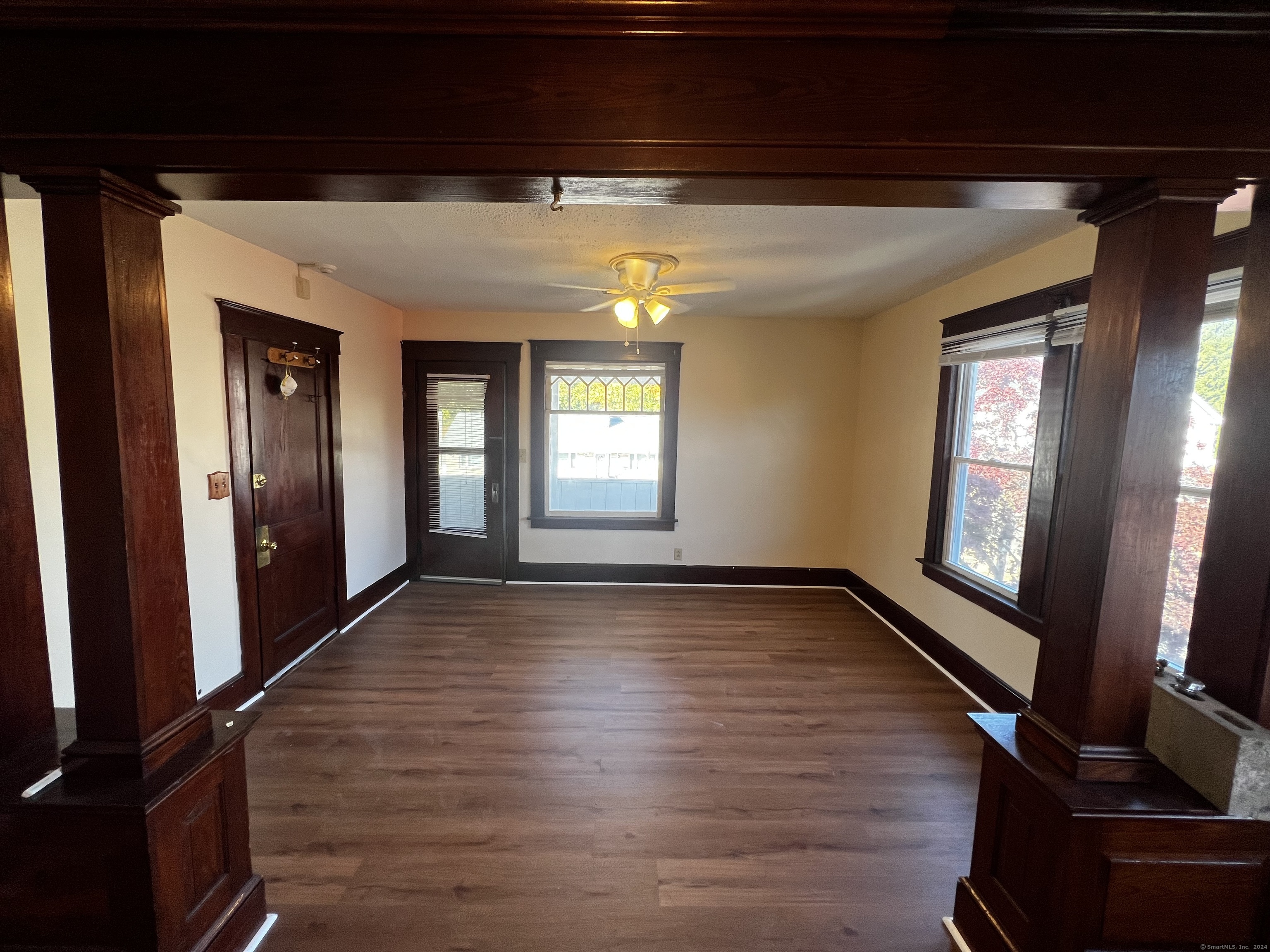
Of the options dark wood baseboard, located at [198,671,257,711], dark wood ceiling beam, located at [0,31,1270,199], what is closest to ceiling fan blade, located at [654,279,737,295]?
dark wood ceiling beam, located at [0,31,1270,199]

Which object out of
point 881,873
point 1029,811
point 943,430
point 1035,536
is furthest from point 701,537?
point 1029,811

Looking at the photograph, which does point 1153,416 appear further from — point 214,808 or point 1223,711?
point 214,808

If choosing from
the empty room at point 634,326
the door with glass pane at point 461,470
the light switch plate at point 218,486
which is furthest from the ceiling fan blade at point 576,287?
the light switch plate at point 218,486

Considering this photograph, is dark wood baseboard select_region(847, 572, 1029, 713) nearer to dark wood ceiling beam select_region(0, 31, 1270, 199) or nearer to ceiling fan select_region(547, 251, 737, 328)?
dark wood ceiling beam select_region(0, 31, 1270, 199)

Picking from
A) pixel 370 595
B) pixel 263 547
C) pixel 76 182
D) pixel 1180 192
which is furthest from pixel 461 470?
pixel 1180 192

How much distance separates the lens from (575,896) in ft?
5.36

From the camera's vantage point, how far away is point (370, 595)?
397 cm

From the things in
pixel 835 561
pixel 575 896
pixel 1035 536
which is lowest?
pixel 575 896

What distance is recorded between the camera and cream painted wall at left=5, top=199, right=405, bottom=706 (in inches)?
71.0

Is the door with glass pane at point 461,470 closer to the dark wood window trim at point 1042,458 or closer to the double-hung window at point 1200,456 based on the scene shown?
the dark wood window trim at point 1042,458

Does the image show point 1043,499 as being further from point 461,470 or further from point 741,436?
point 461,470

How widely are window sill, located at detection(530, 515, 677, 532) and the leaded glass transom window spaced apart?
0.21 feet

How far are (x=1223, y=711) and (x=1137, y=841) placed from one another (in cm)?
38

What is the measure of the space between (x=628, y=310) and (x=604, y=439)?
201 centimetres
